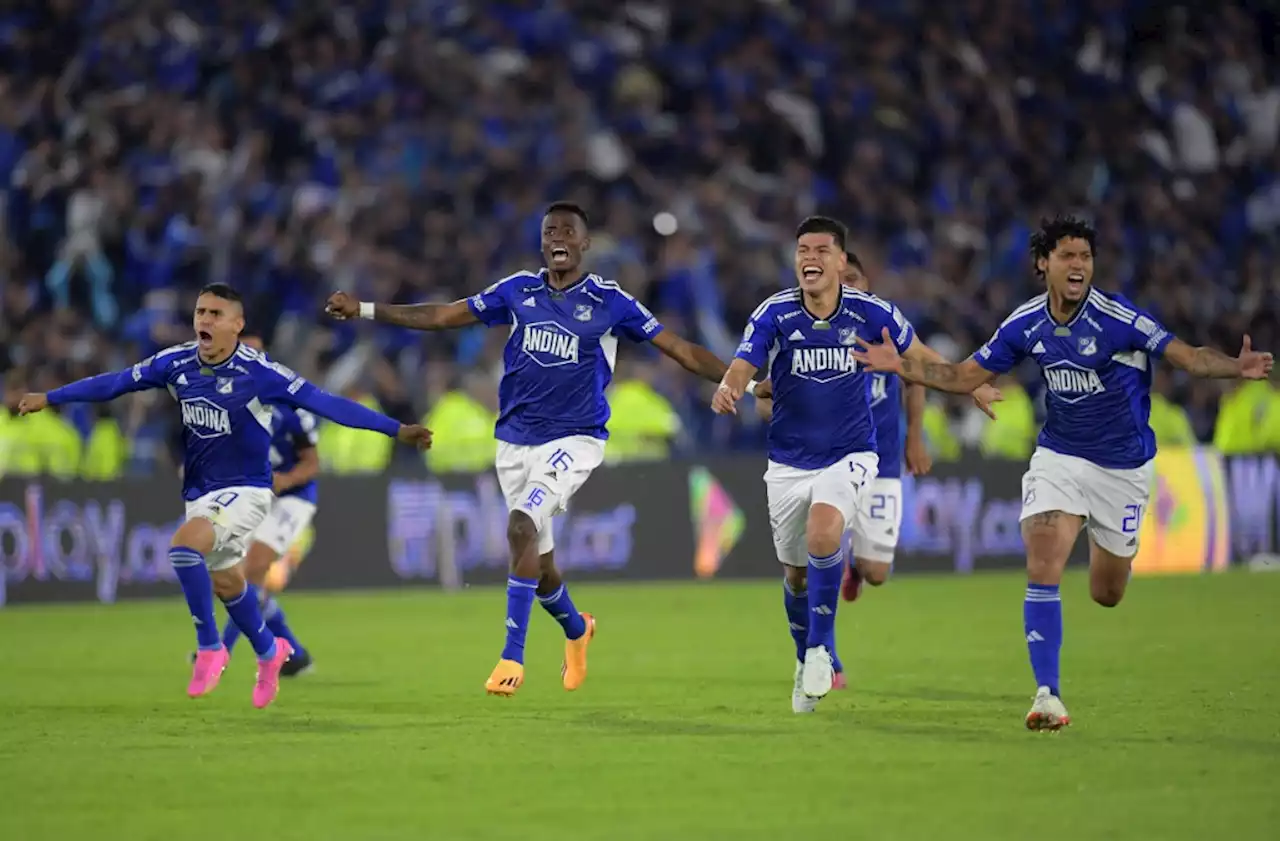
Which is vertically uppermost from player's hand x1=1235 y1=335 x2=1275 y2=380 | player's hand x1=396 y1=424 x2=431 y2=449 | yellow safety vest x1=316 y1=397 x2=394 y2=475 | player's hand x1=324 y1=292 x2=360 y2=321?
yellow safety vest x1=316 y1=397 x2=394 y2=475

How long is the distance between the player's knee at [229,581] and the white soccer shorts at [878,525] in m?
4.29

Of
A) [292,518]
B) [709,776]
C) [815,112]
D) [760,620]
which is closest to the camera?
[709,776]

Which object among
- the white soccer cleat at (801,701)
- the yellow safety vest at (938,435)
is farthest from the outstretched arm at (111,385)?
the yellow safety vest at (938,435)

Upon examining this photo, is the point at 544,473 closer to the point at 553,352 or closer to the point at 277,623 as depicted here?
the point at 553,352

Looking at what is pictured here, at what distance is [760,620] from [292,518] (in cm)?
524

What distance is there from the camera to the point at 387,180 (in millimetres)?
26469

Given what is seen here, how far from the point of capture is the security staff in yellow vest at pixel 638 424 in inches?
928

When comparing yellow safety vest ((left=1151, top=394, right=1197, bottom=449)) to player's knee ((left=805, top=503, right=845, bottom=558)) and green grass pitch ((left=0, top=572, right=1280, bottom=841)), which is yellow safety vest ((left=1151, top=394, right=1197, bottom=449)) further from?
player's knee ((left=805, top=503, right=845, bottom=558))

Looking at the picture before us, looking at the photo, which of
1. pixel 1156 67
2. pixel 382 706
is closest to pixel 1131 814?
pixel 382 706

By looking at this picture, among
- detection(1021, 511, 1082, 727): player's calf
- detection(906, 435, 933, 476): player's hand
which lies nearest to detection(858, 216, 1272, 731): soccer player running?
detection(1021, 511, 1082, 727): player's calf

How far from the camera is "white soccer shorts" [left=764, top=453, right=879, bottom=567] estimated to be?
459 inches

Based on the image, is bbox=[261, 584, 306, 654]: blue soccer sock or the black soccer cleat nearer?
bbox=[261, 584, 306, 654]: blue soccer sock

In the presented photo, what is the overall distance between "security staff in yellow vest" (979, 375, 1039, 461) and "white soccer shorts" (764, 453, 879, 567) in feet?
45.2

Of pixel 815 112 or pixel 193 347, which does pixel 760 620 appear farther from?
pixel 815 112
